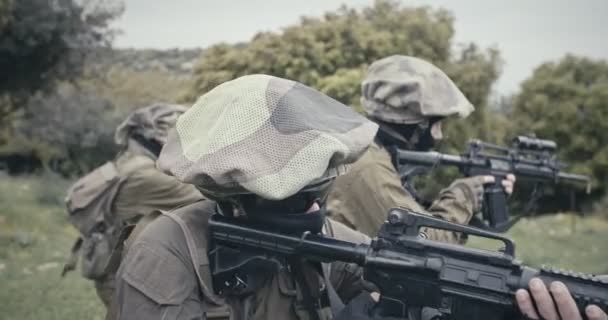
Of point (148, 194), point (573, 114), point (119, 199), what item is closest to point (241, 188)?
point (148, 194)

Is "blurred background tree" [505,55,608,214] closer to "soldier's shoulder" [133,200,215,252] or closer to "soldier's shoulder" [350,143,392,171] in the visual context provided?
"soldier's shoulder" [350,143,392,171]

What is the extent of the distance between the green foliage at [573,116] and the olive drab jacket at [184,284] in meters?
19.1

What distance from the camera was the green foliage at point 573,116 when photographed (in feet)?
66.5

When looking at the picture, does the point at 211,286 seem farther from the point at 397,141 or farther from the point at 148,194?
the point at 148,194

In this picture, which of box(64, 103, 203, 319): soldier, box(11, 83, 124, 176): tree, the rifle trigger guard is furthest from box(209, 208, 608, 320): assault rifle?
box(11, 83, 124, 176): tree

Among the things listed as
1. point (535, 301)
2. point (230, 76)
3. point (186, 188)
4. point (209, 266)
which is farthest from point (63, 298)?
point (535, 301)

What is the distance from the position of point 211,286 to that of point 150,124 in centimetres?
293

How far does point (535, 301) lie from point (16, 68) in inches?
536

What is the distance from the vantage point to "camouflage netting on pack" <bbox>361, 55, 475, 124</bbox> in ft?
12.1

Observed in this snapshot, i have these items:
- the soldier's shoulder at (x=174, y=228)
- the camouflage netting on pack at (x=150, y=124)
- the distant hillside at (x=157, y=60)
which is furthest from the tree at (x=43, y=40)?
the soldier's shoulder at (x=174, y=228)

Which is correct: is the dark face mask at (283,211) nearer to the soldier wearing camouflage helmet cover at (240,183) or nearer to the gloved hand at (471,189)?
the soldier wearing camouflage helmet cover at (240,183)

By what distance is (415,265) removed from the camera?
204 cm

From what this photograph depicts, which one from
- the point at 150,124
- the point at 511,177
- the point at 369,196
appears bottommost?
the point at 150,124

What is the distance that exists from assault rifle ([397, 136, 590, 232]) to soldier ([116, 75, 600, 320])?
183cm
